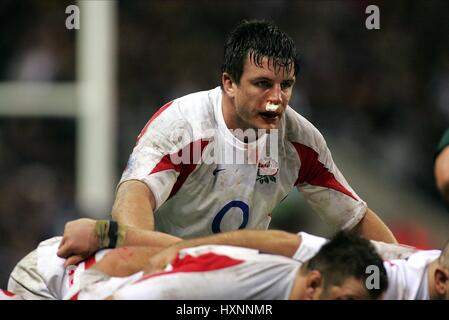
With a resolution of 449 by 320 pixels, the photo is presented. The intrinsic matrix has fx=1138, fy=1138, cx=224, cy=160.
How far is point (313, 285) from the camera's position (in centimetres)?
395

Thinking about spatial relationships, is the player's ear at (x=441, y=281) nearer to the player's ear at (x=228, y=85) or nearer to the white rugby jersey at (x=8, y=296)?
the player's ear at (x=228, y=85)

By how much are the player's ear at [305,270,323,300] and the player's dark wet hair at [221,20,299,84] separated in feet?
3.94

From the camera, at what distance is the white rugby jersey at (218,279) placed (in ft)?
12.9

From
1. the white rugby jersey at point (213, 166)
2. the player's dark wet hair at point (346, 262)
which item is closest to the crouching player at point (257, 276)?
the player's dark wet hair at point (346, 262)

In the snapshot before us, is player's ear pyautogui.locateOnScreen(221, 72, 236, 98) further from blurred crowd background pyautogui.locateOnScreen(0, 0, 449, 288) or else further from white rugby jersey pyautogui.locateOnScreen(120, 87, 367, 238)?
blurred crowd background pyautogui.locateOnScreen(0, 0, 449, 288)

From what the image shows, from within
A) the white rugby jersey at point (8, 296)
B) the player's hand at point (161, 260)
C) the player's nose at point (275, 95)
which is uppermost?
the player's nose at point (275, 95)

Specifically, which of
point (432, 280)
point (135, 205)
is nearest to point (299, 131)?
point (135, 205)

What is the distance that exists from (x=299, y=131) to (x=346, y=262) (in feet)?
4.19

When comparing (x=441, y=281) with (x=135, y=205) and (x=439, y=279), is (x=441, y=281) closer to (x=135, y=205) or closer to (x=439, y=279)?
(x=439, y=279)

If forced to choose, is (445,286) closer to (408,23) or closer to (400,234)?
(400,234)
